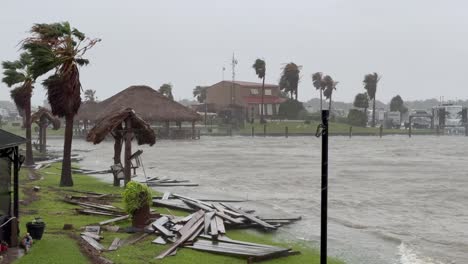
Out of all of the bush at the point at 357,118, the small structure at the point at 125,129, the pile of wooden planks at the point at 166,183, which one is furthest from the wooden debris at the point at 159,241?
the bush at the point at 357,118

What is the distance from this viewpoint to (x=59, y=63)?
24156 millimetres

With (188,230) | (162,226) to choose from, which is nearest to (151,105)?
(162,226)

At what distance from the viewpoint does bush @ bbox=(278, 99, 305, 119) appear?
5027 inches

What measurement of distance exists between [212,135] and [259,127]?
13739mm

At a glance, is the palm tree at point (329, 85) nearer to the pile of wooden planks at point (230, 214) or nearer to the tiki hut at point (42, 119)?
the tiki hut at point (42, 119)

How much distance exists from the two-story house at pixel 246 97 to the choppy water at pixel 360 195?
80329 millimetres

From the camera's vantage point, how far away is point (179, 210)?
20953 millimetres

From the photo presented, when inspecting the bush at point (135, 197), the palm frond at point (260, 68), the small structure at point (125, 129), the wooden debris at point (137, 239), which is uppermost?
the palm frond at point (260, 68)

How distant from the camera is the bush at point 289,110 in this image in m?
128

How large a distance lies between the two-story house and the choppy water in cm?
8033

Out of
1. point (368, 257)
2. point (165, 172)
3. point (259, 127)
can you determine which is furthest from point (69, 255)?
point (259, 127)

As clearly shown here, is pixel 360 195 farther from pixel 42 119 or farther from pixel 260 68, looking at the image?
pixel 260 68

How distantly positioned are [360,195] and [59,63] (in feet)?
48.8

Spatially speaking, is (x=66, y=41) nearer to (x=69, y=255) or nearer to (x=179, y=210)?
(x=179, y=210)
